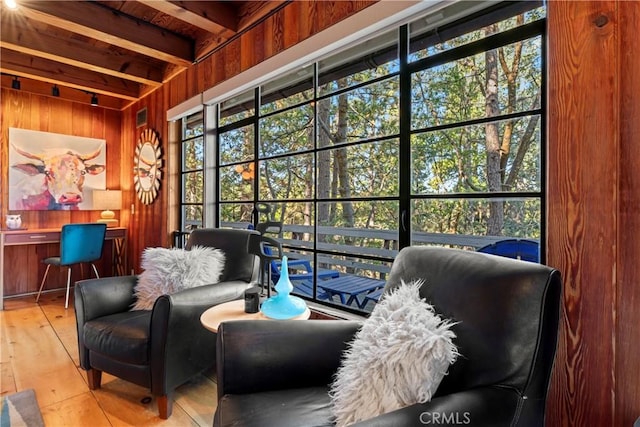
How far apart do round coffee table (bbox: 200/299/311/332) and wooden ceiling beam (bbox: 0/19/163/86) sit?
3.01m

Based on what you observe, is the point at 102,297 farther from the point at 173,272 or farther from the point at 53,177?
the point at 53,177

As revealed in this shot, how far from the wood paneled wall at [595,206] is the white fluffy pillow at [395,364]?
0.54 metres

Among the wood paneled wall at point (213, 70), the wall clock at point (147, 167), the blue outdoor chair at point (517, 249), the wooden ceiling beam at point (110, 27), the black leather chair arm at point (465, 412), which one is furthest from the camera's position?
the wall clock at point (147, 167)

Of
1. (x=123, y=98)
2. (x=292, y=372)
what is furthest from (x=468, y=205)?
(x=123, y=98)

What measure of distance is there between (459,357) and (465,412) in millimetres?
216

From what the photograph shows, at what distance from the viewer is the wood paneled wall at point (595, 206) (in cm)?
110

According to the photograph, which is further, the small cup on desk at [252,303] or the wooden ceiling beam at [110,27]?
the wooden ceiling beam at [110,27]

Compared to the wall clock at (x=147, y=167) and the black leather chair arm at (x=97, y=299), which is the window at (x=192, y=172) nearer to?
the wall clock at (x=147, y=167)

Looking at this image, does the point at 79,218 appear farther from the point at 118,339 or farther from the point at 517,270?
the point at 517,270

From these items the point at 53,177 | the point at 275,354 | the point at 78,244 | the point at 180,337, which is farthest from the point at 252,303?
the point at 53,177

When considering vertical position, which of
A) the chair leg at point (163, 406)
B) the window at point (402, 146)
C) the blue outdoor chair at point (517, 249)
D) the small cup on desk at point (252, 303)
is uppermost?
the window at point (402, 146)

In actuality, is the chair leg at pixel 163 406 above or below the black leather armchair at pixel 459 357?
below

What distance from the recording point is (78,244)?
11.7ft

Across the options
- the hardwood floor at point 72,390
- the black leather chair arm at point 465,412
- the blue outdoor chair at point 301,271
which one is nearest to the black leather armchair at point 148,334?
the hardwood floor at point 72,390
